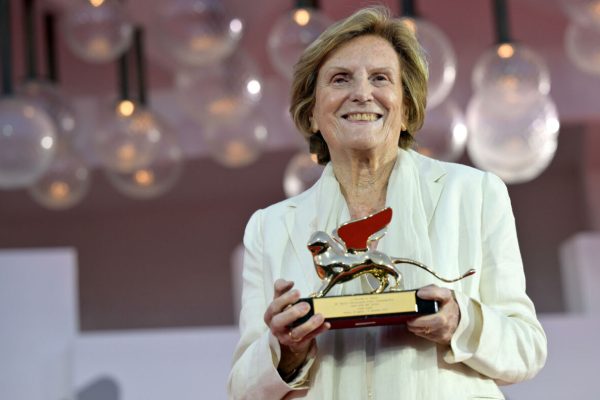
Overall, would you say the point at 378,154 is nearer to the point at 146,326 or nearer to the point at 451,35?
the point at 451,35

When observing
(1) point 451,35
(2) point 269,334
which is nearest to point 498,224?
(2) point 269,334

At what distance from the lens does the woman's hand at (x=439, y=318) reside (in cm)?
153

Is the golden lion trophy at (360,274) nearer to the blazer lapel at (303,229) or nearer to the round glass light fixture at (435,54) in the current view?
the blazer lapel at (303,229)

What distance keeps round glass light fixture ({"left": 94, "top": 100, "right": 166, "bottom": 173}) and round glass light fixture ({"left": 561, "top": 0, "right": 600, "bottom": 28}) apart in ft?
5.15

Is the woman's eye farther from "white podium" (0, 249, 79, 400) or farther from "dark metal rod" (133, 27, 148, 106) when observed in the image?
"dark metal rod" (133, 27, 148, 106)

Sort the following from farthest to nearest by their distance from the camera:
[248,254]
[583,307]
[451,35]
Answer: [451,35] → [583,307] → [248,254]

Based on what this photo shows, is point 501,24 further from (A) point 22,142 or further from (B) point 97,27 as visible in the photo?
(A) point 22,142

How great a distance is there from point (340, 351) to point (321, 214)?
0.74 feet

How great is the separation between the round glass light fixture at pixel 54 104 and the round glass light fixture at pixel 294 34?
115cm

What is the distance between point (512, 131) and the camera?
393 cm

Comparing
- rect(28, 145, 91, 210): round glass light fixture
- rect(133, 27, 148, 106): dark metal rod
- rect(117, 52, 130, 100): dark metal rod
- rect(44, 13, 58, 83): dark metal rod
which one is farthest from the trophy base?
rect(44, 13, 58, 83): dark metal rod

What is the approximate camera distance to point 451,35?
704cm

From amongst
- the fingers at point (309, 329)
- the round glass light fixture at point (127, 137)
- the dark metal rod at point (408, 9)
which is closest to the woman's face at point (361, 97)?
the fingers at point (309, 329)

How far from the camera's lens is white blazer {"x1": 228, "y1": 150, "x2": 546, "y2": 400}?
163 cm
